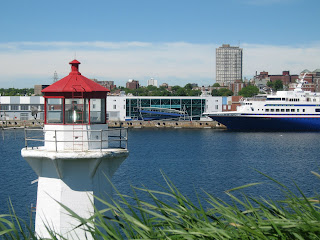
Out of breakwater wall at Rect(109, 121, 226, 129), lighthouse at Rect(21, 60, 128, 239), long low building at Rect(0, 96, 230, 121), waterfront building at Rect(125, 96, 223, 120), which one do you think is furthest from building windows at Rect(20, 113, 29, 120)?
lighthouse at Rect(21, 60, 128, 239)

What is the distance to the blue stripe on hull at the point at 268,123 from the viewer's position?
214 ft

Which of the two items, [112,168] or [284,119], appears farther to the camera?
[284,119]

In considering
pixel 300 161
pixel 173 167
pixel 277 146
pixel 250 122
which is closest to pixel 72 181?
pixel 173 167

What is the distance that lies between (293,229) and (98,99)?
428 centimetres

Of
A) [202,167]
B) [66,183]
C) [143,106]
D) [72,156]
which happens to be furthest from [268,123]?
[72,156]

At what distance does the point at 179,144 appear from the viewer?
47.7 meters

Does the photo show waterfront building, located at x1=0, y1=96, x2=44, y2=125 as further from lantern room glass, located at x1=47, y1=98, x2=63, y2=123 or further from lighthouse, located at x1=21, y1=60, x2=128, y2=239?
lighthouse, located at x1=21, y1=60, x2=128, y2=239

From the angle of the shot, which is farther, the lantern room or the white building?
the white building

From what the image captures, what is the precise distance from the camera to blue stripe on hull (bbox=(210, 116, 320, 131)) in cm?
6531

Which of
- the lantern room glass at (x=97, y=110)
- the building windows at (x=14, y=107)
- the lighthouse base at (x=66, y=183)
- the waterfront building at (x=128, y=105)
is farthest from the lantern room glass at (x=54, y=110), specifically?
the building windows at (x=14, y=107)

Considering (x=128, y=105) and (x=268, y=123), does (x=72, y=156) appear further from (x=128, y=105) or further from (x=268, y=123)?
(x=128, y=105)

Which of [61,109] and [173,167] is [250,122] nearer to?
[173,167]

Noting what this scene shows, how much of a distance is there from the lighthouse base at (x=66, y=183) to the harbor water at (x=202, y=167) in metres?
5.56

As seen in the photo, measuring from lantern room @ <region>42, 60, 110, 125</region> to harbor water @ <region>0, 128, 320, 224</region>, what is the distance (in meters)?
5.36
